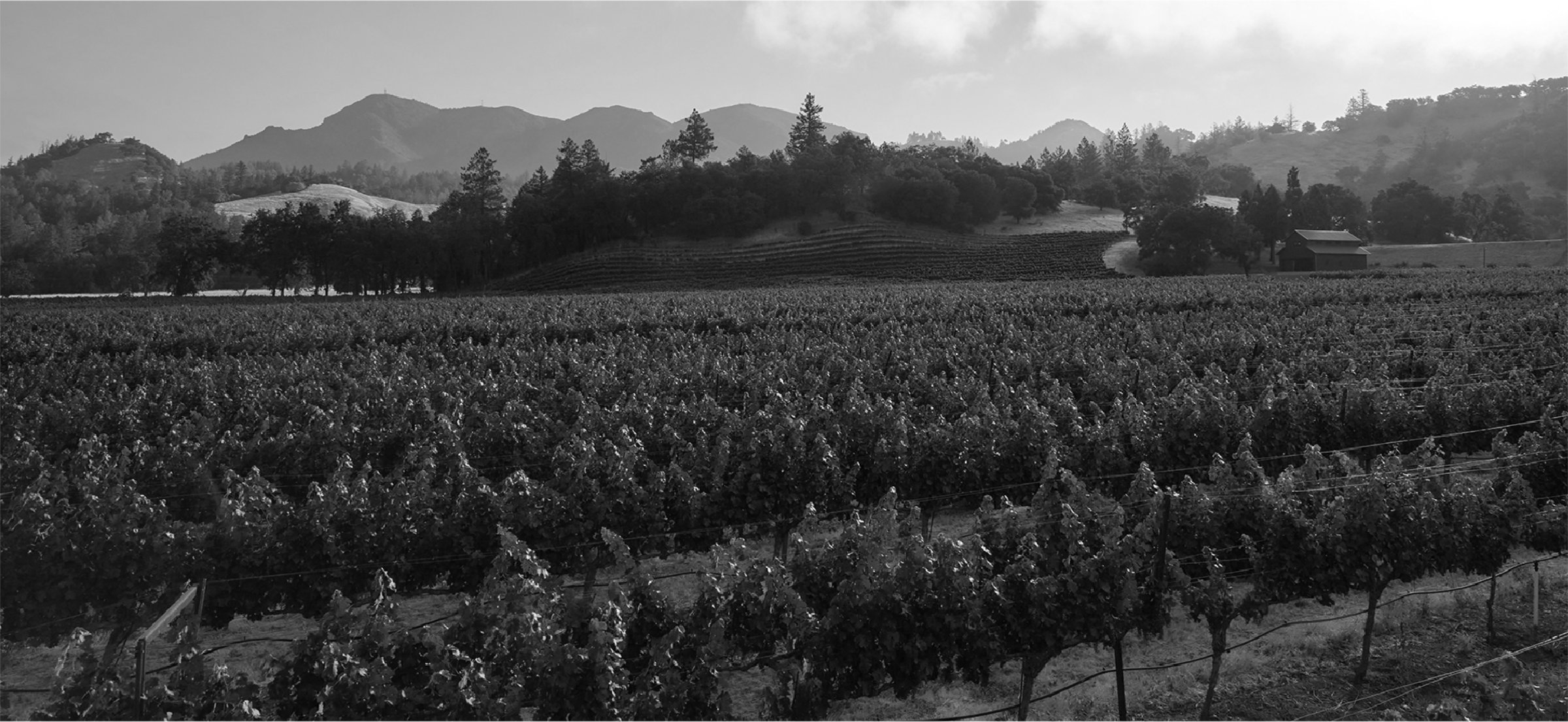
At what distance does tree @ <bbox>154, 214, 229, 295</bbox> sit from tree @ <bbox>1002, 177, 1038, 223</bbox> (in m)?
77.1

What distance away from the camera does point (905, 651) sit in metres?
7.71

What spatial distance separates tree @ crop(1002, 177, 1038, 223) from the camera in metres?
99.6

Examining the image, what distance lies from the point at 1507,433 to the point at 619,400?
16600 millimetres

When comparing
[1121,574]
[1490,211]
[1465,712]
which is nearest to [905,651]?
[1121,574]

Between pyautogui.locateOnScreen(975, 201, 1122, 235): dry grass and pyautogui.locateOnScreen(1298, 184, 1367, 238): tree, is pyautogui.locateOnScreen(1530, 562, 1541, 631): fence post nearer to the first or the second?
pyautogui.locateOnScreen(975, 201, 1122, 235): dry grass

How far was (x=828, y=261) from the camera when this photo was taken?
8350 cm

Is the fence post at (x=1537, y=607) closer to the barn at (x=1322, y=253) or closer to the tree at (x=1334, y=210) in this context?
the barn at (x=1322, y=253)

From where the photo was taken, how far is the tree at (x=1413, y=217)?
100125mm

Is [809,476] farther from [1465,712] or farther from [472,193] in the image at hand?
[472,193]


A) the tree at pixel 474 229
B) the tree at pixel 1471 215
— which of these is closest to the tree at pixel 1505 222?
the tree at pixel 1471 215

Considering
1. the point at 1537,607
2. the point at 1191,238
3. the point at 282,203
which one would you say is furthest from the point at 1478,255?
the point at 282,203

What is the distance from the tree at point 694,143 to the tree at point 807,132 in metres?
9.37

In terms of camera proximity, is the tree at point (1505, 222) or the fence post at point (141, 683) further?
the tree at point (1505, 222)

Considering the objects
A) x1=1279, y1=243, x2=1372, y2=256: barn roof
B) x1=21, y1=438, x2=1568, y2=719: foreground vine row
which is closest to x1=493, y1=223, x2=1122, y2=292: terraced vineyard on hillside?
x1=1279, y1=243, x2=1372, y2=256: barn roof
